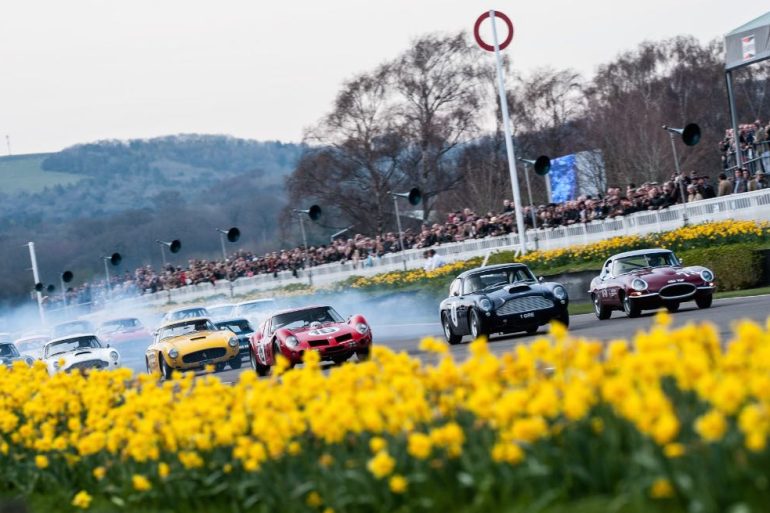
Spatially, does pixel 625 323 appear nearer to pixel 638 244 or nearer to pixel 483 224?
pixel 638 244

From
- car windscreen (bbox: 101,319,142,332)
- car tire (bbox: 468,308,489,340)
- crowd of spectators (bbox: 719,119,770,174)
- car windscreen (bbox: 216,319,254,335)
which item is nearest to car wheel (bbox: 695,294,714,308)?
car tire (bbox: 468,308,489,340)

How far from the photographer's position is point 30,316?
112 m

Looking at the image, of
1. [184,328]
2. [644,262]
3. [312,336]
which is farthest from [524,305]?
[184,328]

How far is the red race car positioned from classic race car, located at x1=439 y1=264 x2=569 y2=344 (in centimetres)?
195

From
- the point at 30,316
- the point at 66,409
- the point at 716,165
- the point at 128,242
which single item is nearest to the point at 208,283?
the point at 716,165

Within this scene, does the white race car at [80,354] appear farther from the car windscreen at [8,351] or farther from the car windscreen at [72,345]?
the car windscreen at [8,351]

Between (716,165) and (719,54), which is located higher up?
(719,54)

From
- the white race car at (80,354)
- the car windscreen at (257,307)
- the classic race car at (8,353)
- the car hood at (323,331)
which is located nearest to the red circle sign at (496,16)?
the car windscreen at (257,307)

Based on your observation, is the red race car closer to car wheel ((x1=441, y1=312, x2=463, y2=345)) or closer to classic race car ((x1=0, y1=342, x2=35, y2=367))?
car wheel ((x1=441, y1=312, x2=463, y2=345))

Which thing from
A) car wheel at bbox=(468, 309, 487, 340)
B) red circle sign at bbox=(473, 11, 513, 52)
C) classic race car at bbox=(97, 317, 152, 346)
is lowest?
classic race car at bbox=(97, 317, 152, 346)

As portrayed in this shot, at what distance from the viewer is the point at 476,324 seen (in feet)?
79.6

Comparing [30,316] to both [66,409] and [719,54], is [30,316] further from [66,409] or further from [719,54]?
[66,409]

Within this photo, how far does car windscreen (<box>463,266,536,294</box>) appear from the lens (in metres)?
25.1

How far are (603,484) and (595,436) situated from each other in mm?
376
